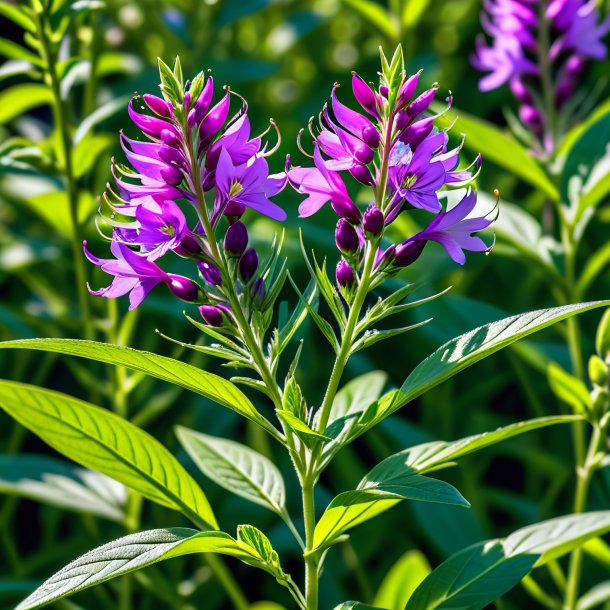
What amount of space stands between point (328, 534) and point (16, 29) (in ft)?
8.52

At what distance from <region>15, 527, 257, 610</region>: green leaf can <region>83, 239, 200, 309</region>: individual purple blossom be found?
22 cm

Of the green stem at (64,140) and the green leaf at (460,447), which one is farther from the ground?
the green stem at (64,140)

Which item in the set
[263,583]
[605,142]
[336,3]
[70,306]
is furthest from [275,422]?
[336,3]

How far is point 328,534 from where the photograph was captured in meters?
0.89

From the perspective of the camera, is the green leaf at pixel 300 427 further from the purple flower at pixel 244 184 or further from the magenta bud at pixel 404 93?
the magenta bud at pixel 404 93

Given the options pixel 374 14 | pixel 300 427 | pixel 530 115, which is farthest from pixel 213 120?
A: pixel 374 14

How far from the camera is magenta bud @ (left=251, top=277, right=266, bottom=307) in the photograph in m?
0.86

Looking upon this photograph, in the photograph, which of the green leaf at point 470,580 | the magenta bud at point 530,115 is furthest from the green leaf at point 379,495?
the magenta bud at point 530,115

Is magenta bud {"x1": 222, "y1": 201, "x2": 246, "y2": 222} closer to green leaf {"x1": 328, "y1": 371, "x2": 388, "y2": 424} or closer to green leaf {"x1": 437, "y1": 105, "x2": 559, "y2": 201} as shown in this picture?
green leaf {"x1": 328, "y1": 371, "x2": 388, "y2": 424}

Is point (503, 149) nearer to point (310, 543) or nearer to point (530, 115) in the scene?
point (530, 115)

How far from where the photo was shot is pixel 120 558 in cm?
76

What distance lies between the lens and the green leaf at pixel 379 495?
0.79 metres

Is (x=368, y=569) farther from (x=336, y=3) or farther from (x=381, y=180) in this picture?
(x=336, y=3)

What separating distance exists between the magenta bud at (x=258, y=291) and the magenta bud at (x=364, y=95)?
194mm
